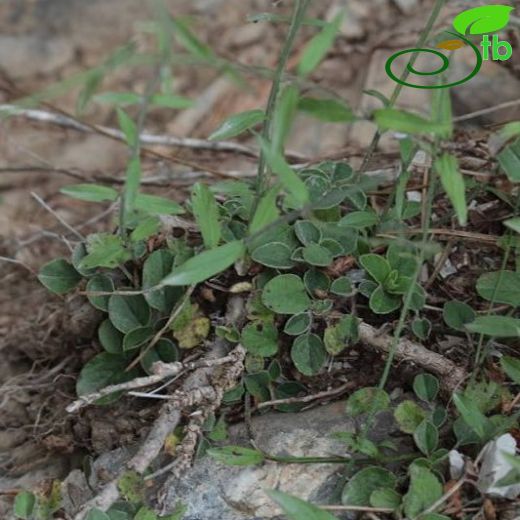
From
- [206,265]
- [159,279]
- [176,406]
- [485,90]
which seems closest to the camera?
[206,265]

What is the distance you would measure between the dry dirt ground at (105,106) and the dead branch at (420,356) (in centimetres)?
54

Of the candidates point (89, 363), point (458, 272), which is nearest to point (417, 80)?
point (458, 272)

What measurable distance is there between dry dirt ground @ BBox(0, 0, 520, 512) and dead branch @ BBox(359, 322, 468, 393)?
540mm

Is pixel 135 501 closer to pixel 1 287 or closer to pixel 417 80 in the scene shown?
pixel 1 287

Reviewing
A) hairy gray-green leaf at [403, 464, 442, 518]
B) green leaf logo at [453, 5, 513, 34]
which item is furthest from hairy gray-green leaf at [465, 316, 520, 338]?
green leaf logo at [453, 5, 513, 34]

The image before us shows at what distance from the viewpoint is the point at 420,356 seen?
4.73ft

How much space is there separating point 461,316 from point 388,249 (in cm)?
18

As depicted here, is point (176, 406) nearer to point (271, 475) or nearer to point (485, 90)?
point (271, 475)

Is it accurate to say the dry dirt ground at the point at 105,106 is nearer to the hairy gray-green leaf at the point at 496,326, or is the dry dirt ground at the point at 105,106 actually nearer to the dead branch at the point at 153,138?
the dead branch at the point at 153,138

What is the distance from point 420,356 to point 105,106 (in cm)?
187

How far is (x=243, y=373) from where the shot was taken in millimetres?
1480

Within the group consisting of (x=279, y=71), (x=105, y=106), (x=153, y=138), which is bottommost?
(x=105, y=106)

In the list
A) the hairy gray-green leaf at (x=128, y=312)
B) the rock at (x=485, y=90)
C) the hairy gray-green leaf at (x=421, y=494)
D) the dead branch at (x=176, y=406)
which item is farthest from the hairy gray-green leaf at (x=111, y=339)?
the rock at (x=485, y=90)

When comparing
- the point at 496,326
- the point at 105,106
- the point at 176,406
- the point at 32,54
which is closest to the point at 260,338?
the point at 176,406
